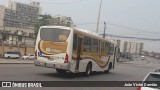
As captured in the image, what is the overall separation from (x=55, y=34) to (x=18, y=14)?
93.6 metres

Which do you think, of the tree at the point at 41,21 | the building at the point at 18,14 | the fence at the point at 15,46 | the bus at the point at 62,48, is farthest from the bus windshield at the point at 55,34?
the tree at the point at 41,21

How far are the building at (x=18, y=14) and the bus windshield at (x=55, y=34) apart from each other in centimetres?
8250

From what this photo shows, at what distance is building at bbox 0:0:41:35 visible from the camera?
10862cm

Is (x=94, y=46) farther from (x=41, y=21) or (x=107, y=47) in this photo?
(x=41, y=21)

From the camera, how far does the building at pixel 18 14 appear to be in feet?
356

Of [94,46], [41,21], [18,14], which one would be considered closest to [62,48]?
[94,46]

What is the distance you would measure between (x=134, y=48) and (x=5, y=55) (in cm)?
12733

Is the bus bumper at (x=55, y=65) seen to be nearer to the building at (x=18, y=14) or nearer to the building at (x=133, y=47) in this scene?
the building at (x=18, y=14)

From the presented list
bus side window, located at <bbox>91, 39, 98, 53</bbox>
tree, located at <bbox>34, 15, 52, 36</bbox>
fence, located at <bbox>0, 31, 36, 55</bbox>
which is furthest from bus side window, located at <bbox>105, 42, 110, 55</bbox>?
tree, located at <bbox>34, 15, 52, 36</bbox>

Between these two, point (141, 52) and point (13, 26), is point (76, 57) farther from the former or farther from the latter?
point (141, 52)

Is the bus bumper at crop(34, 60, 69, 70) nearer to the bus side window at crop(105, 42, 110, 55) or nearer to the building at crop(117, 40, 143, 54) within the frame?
the bus side window at crop(105, 42, 110, 55)

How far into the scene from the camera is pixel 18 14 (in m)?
113

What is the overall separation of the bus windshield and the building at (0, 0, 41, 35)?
82500 millimetres

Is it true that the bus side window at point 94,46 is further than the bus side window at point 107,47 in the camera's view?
No
